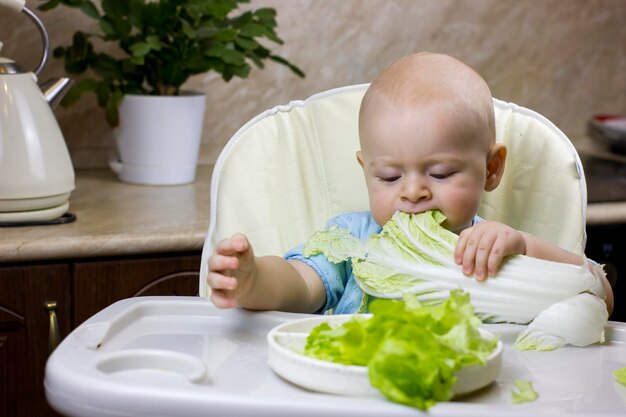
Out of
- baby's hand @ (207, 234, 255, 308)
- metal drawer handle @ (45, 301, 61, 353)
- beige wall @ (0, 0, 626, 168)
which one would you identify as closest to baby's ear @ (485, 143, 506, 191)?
baby's hand @ (207, 234, 255, 308)

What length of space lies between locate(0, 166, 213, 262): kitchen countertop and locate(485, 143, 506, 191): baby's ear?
579 millimetres

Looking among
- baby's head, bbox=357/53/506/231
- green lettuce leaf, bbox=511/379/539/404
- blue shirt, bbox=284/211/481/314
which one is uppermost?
baby's head, bbox=357/53/506/231

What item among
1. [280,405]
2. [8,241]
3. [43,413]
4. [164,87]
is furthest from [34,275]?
[280,405]

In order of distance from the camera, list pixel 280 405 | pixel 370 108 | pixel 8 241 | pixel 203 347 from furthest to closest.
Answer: pixel 8 241, pixel 370 108, pixel 203 347, pixel 280 405

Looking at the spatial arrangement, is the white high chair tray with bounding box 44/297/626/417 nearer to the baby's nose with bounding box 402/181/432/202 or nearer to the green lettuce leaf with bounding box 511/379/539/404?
the green lettuce leaf with bounding box 511/379/539/404

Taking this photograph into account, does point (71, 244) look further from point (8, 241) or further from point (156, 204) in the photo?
point (156, 204)

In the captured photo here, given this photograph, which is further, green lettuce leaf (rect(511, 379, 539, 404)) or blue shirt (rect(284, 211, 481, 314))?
blue shirt (rect(284, 211, 481, 314))

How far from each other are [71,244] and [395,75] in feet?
2.25

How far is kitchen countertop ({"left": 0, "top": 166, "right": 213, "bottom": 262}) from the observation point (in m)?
1.71

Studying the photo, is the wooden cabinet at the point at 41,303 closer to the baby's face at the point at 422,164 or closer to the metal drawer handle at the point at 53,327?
the metal drawer handle at the point at 53,327

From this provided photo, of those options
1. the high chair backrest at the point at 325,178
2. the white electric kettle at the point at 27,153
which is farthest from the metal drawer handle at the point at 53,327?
the high chair backrest at the point at 325,178

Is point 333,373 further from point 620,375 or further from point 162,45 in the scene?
point 162,45

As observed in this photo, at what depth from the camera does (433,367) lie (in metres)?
0.87

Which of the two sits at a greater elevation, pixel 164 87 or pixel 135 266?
pixel 164 87
